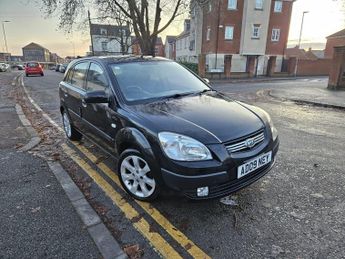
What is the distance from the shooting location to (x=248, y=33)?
30.8 meters

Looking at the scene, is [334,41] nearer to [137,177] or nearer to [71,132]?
[71,132]

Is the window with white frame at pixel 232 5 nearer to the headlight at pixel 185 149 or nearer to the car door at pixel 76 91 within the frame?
the car door at pixel 76 91

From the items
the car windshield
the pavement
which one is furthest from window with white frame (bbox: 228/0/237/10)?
the pavement

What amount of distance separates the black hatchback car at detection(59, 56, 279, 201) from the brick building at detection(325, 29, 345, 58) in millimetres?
48160

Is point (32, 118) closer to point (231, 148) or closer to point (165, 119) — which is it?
point (165, 119)

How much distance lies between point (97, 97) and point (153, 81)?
887 millimetres

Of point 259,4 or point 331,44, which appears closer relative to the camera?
point 259,4

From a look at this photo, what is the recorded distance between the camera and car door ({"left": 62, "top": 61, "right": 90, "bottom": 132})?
15.9 ft

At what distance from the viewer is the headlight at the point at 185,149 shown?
8.91ft

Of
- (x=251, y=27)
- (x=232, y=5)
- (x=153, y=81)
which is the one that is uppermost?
(x=232, y=5)

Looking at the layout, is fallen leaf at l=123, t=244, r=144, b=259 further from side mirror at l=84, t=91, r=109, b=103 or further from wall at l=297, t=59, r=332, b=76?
wall at l=297, t=59, r=332, b=76

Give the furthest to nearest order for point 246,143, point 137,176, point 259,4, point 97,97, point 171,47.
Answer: point 171,47 < point 259,4 < point 97,97 < point 137,176 < point 246,143

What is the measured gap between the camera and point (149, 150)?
9.63 feet

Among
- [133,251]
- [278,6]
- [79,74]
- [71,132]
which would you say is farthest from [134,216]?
[278,6]
